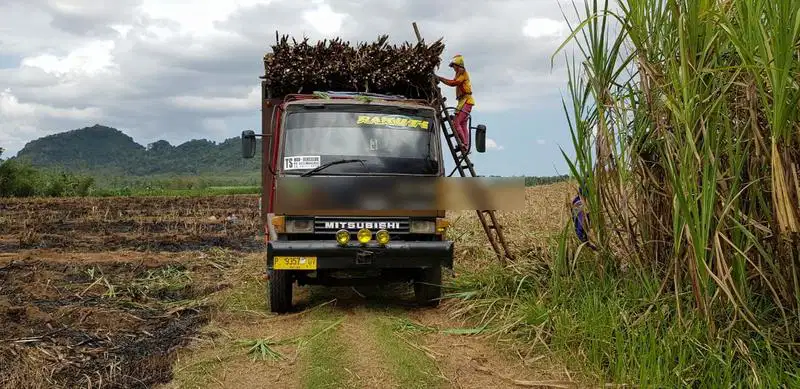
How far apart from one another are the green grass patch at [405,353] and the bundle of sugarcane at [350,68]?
277 cm

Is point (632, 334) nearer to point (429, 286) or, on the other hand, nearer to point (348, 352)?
point (348, 352)

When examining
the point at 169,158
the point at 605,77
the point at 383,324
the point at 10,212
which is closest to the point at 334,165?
the point at 383,324

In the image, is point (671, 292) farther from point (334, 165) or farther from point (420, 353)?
point (334, 165)

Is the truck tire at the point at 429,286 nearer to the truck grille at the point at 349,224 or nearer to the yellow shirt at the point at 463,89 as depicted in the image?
the truck grille at the point at 349,224

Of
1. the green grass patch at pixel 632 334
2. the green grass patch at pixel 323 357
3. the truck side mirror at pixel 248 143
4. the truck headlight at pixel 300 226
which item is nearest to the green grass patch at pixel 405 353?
the green grass patch at pixel 323 357

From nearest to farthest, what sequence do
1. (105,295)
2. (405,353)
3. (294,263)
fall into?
1. (405,353)
2. (294,263)
3. (105,295)

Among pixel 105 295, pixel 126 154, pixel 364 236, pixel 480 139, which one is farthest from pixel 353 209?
pixel 126 154

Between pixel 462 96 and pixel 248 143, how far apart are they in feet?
9.77

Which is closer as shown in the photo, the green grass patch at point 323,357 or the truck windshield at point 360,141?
the green grass patch at point 323,357

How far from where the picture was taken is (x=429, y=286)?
6875 millimetres

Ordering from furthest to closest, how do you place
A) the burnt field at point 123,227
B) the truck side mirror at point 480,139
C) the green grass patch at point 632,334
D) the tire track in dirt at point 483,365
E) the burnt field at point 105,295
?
the burnt field at point 123,227
the truck side mirror at point 480,139
the burnt field at point 105,295
the tire track in dirt at point 483,365
the green grass patch at point 632,334

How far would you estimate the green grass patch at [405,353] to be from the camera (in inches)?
190

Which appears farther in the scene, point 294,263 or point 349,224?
point 349,224

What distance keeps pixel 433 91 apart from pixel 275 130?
2007mm
